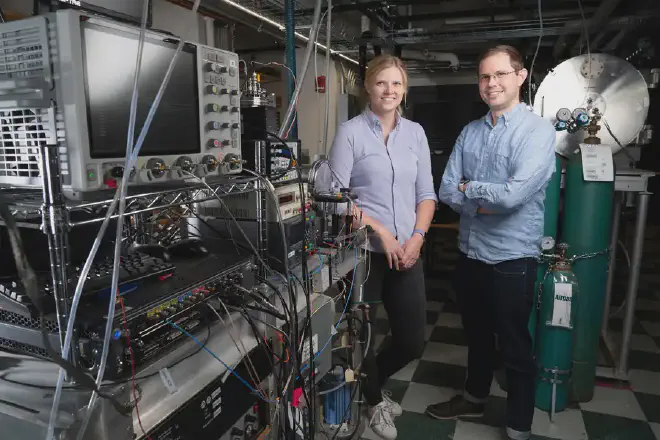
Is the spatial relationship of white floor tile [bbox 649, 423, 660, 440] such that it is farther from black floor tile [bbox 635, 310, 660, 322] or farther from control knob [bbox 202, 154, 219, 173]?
control knob [bbox 202, 154, 219, 173]

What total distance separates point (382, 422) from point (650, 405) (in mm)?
1310

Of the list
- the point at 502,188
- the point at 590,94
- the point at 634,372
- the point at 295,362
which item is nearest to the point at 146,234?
the point at 295,362

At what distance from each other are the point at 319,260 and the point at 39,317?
0.87 m

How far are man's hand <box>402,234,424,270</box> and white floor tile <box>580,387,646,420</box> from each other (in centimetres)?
121

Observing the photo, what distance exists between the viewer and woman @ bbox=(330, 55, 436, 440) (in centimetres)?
174

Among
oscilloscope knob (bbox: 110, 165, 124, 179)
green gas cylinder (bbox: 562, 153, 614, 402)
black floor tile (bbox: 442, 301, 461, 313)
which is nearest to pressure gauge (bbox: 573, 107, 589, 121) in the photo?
green gas cylinder (bbox: 562, 153, 614, 402)

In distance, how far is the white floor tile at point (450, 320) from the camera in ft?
10.4

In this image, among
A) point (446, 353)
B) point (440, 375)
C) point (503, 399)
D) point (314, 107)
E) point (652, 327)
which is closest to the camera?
point (503, 399)

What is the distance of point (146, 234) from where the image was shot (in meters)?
1.52

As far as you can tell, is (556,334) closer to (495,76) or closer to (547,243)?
(547,243)

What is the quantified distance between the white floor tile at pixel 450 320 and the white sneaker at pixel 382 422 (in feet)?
4.23

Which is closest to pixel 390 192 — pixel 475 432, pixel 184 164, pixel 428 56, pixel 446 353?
pixel 184 164

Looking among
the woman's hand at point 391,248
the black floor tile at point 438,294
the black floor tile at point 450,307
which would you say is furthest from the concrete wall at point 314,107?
the woman's hand at point 391,248

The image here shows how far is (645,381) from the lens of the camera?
2.40 meters
